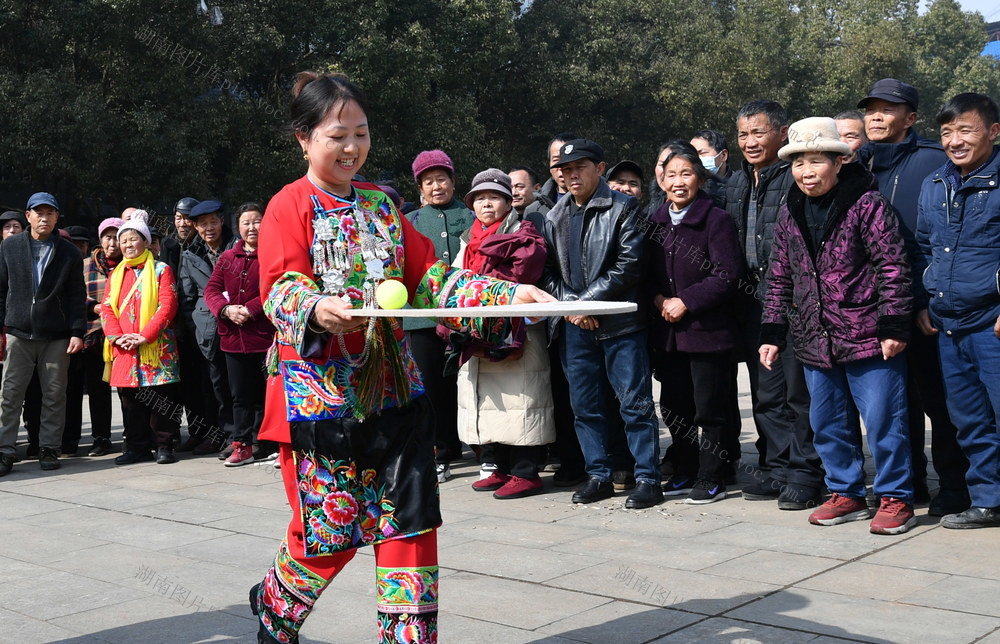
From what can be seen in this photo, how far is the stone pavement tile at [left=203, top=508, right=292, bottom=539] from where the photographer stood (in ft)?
19.0

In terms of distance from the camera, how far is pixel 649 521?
5.77m

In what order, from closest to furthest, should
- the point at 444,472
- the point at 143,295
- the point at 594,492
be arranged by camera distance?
the point at 594,492
the point at 444,472
the point at 143,295

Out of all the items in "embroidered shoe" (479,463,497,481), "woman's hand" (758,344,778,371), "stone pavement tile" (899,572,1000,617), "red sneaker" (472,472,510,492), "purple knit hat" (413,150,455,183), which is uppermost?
"purple knit hat" (413,150,455,183)

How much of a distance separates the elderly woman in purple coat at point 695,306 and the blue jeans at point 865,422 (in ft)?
2.29

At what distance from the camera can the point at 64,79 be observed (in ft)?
63.4

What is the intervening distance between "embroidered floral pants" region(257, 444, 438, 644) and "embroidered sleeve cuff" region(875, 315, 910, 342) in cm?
298

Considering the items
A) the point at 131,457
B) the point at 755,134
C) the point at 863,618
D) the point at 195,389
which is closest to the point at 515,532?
the point at 863,618

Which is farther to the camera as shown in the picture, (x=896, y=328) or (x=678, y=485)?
(x=678, y=485)

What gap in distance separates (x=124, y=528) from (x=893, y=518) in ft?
14.0

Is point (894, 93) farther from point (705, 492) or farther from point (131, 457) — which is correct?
point (131, 457)

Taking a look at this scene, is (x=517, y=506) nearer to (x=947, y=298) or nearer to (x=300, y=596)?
(x=947, y=298)

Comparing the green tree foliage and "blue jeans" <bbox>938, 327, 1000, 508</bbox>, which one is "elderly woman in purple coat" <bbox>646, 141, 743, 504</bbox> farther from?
the green tree foliage

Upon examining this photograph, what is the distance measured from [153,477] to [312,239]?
5.36 metres

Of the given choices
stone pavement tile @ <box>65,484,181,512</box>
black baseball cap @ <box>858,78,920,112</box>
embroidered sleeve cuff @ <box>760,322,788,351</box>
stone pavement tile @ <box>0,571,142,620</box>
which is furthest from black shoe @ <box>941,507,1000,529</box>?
stone pavement tile @ <box>65,484,181,512</box>
